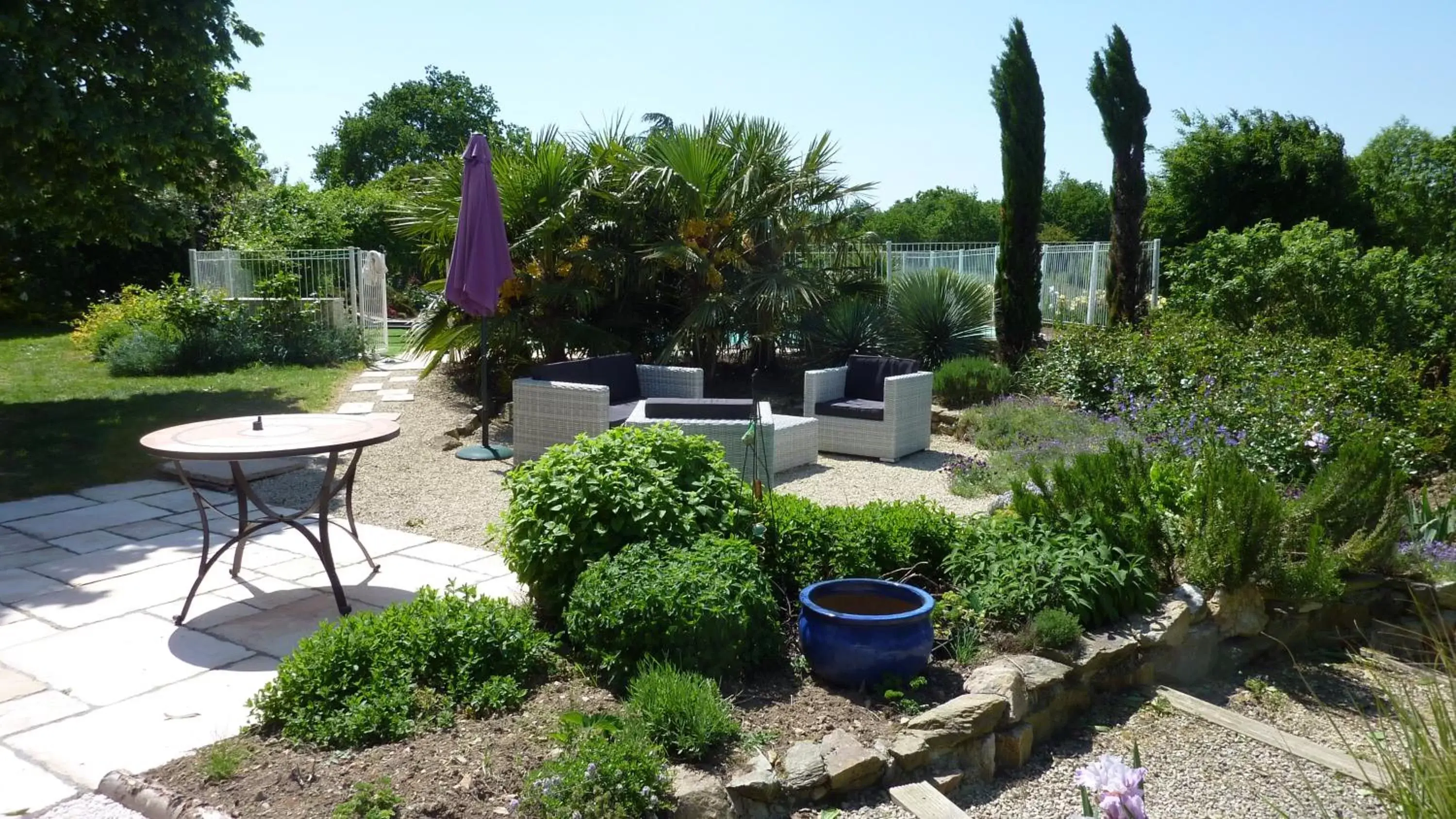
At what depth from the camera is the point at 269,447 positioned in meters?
3.78

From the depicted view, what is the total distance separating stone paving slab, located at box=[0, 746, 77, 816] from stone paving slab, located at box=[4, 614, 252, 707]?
43 cm

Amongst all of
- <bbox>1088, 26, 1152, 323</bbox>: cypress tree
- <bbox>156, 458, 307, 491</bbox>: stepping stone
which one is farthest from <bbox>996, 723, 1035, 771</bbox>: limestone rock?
<bbox>1088, 26, 1152, 323</bbox>: cypress tree

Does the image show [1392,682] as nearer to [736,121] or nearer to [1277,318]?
[1277,318]

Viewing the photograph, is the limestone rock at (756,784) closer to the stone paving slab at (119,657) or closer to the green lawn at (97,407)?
the stone paving slab at (119,657)

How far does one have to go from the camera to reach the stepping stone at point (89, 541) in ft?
17.0

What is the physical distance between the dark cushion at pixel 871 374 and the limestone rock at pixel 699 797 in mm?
5881

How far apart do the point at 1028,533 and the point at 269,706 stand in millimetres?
2912

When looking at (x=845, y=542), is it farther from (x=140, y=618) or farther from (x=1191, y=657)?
(x=140, y=618)

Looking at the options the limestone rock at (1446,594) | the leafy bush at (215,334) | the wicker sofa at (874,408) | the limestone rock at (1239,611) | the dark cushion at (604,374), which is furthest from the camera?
the leafy bush at (215,334)

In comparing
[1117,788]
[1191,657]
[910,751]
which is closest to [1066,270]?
[1191,657]

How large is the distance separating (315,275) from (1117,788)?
1487 centimetres

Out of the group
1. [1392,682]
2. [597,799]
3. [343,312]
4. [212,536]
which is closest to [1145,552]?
[1392,682]

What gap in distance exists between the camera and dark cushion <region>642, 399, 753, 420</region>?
21.7 feet

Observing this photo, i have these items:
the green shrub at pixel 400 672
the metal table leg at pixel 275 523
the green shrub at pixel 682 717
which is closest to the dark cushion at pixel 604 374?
the metal table leg at pixel 275 523
